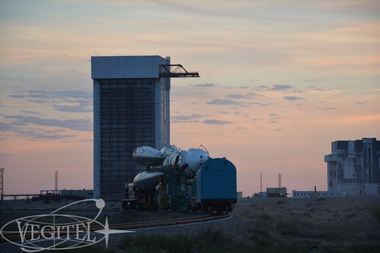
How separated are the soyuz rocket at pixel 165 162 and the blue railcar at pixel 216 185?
13.7 ft

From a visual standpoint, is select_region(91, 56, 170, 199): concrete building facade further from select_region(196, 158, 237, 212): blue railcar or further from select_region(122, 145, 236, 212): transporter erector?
select_region(196, 158, 237, 212): blue railcar

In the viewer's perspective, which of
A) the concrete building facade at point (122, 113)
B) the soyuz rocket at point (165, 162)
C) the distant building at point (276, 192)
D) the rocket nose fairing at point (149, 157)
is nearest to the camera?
the soyuz rocket at point (165, 162)

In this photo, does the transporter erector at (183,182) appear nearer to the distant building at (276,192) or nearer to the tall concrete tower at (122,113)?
the tall concrete tower at (122,113)

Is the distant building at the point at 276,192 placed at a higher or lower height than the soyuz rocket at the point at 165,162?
lower

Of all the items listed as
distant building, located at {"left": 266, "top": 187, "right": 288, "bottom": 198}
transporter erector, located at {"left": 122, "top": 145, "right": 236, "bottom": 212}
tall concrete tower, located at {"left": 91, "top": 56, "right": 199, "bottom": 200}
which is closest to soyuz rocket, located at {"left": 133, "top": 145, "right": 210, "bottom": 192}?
transporter erector, located at {"left": 122, "top": 145, "right": 236, "bottom": 212}

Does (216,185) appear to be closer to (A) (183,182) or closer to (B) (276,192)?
→ (A) (183,182)

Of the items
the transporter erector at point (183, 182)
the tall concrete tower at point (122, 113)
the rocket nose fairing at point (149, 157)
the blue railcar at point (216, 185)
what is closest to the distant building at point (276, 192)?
the tall concrete tower at point (122, 113)

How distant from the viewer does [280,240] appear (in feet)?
132

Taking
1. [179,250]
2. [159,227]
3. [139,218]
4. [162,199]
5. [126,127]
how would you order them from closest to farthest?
[179,250], [159,227], [139,218], [162,199], [126,127]

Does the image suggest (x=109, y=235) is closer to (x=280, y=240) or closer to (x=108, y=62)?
(x=280, y=240)

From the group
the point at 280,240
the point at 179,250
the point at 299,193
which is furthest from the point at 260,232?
the point at 299,193

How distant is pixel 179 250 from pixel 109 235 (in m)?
3.26

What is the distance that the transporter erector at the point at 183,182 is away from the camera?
52.6m

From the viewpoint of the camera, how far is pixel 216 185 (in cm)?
5247
